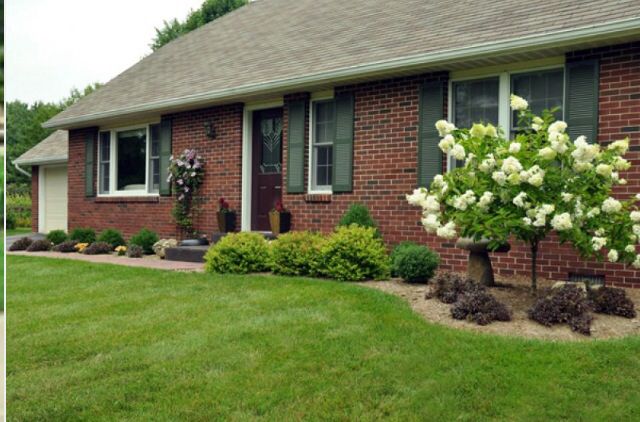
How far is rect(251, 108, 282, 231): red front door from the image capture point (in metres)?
11.1

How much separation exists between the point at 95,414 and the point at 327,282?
3.76m

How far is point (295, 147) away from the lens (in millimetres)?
10273

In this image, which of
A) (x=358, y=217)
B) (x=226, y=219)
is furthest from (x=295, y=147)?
(x=358, y=217)

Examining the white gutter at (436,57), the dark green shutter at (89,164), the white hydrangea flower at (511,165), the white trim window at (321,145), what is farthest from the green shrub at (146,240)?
the white hydrangea flower at (511,165)

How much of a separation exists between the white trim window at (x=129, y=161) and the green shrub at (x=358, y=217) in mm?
5604

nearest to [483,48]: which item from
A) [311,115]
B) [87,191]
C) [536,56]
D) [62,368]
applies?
[536,56]

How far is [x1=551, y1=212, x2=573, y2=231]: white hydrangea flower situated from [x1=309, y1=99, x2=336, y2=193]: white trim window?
192 inches

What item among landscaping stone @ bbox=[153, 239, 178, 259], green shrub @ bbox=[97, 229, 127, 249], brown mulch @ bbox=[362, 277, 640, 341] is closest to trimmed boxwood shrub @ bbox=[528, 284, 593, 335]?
brown mulch @ bbox=[362, 277, 640, 341]

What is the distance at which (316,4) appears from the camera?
13547 millimetres

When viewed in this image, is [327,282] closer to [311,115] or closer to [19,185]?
[311,115]

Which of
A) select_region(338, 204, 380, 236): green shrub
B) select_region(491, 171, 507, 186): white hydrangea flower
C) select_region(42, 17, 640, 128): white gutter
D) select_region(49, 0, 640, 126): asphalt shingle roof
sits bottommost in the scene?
select_region(338, 204, 380, 236): green shrub

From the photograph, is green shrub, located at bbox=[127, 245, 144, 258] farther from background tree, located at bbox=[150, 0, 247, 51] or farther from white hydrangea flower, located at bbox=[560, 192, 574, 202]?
background tree, located at bbox=[150, 0, 247, 51]

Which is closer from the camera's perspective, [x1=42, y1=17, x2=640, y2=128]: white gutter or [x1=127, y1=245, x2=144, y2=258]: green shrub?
[x1=42, y1=17, x2=640, y2=128]: white gutter

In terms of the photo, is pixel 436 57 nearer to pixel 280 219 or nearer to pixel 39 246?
pixel 280 219
